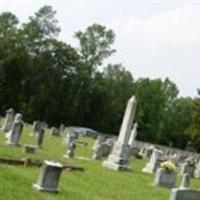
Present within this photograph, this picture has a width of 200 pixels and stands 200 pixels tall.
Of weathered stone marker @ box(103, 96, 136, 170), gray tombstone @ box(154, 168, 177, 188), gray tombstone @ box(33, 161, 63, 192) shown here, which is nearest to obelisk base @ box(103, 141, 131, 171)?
weathered stone marker @ box(103, 96, 136, 170)

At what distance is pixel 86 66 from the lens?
80312mm

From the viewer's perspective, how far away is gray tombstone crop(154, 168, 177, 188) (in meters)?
22.2

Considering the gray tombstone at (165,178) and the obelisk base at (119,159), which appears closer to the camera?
the gray tombstone at (165,178)

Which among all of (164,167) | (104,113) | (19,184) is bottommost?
(19,184)

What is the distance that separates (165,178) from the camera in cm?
2244

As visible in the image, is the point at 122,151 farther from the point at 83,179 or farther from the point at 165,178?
the point at 83,179

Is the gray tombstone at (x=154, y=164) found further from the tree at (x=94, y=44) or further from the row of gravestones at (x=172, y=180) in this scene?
Result: the tree at (x=94, y=44)

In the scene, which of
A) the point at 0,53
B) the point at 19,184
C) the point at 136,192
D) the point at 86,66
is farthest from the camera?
the point at 86,66

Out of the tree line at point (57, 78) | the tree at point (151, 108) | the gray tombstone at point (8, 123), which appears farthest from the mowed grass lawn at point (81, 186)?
the tree at point (151, 108)

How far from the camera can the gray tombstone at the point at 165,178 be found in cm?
2223

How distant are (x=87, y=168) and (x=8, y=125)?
1208cm

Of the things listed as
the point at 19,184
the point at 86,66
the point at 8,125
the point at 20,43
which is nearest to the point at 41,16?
the point at 20,43

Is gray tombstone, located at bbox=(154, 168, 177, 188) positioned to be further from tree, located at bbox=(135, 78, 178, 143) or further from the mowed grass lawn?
tree, located at bbox=(135, 78, 178, 143)

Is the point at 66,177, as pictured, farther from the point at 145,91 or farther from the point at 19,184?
the point at 145,91
